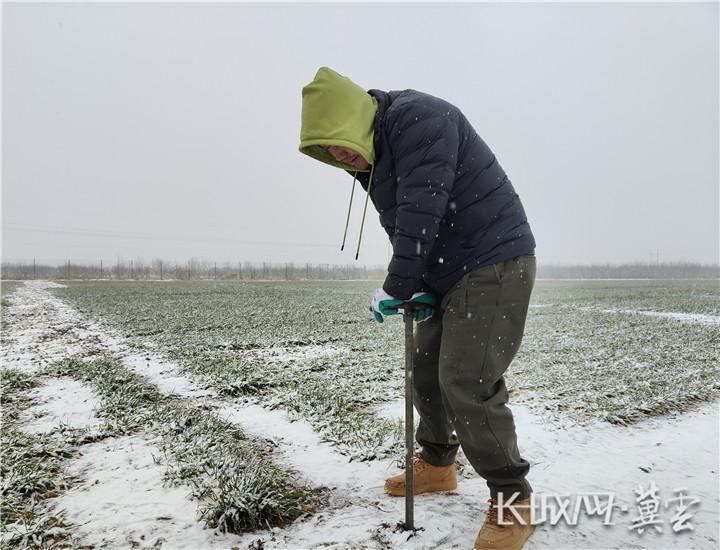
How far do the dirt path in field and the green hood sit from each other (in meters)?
2.21

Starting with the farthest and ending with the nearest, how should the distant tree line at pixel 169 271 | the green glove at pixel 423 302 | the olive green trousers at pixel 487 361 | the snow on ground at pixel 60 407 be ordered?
1. the distant tree line at pixel 169 271
2. the snow on ground at pixel 60 407
3. the green glove at pixel 423 302
4. the olive green trousers at pixel 487 361

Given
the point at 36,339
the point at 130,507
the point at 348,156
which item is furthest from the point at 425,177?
the point at 36,339

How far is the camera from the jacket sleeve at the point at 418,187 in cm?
235

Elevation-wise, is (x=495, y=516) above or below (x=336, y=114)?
below

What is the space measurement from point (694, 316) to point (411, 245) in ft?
54.5

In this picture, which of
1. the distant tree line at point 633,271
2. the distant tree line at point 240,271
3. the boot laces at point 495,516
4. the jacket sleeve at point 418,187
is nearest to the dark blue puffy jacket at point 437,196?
the jacket sleeve at point 418,187

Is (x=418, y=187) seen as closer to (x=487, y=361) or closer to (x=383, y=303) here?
(x=383, y=303)

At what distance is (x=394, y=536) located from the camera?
2564 mm

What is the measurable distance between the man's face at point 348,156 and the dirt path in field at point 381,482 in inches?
85.3

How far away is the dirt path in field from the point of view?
2.61 meters

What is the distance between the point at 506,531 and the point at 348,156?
2285 millimetres

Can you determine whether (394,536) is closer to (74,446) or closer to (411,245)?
(411,245)

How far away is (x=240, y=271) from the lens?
9119cm

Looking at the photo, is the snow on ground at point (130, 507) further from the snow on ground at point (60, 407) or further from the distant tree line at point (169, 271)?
the distant tree line at point (169, 271)
